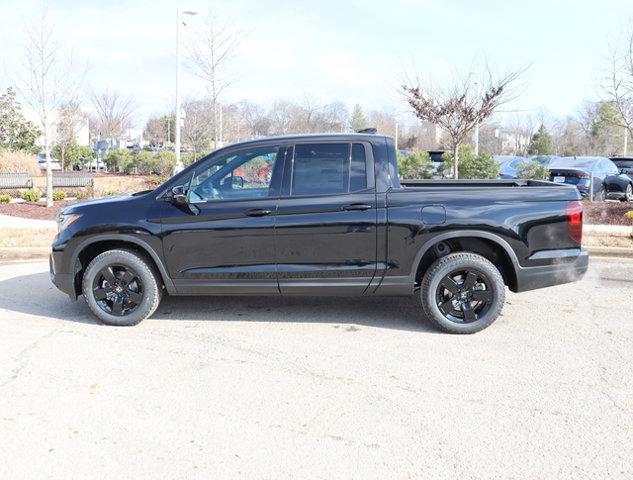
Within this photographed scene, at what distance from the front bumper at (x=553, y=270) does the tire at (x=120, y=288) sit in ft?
11.1

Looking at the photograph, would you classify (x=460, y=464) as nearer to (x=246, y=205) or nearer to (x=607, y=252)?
(x=246, y=205)

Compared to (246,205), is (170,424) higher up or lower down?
lower down

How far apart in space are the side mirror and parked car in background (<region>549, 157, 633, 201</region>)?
12466 mm

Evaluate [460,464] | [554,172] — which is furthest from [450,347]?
[554,172]

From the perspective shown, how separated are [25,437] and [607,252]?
8.65 m

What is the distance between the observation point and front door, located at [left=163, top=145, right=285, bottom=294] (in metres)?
5.45

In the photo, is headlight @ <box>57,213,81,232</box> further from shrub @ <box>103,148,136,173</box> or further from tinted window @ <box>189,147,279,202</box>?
shrub @ <box>103,148,136,173</box>

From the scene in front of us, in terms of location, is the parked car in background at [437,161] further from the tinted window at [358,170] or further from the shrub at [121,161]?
the shrub at [121,161]

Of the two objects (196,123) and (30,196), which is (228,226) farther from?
(196,123)

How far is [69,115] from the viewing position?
26.9m

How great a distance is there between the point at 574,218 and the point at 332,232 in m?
2.18

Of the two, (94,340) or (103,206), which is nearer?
(94,340)

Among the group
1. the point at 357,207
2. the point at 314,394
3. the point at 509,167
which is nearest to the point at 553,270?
the point at 357,207

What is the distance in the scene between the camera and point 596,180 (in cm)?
1586
